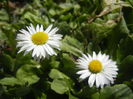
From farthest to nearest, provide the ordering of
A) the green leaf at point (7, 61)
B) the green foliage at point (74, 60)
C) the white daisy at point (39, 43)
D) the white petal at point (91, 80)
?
the green leaf at point (7, 61), the green foliage at point (74, 60), the white daisy at point (39, 43), the white petal at point (91, 80)

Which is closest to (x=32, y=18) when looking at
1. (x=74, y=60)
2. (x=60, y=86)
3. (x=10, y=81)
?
(x=74, y=60)

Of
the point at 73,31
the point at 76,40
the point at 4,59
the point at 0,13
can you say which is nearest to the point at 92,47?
the point at 76,40

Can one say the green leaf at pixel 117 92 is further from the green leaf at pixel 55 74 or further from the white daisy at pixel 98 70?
the green leaf at pixel 55 74

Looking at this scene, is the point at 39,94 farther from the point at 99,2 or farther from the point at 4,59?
the point at 99,2

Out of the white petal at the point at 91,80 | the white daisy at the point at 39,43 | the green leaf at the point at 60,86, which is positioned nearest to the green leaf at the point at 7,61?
the white daisy at the point at 39,43

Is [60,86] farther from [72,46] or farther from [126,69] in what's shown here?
[126,69]

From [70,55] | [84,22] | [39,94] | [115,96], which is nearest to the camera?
[115,96]
